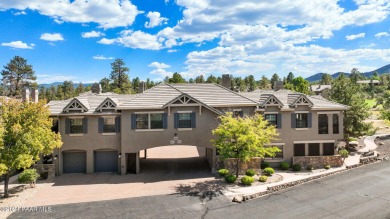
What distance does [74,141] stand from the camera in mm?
28203

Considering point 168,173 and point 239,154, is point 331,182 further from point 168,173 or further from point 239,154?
point 168,173

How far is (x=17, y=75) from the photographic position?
75.4 metres

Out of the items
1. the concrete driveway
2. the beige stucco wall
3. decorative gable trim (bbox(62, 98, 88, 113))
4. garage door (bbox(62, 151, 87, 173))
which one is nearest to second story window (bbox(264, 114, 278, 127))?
the concrete driveway

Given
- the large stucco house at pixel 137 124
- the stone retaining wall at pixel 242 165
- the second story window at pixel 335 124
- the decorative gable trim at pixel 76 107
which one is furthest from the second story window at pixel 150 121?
the second story window at pixel 335 124

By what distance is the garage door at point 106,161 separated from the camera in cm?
2898

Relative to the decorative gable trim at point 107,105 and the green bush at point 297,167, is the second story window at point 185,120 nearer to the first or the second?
the decorative gable trim at point 107,105

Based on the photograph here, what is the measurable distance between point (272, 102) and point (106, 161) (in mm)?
19245

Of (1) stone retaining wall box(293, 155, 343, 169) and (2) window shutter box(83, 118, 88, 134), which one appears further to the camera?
(1) stone retaining wall box(293, 155, 343, 169)

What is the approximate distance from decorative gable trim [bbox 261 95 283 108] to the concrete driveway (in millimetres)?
9734

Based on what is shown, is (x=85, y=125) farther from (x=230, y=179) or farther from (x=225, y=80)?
(x=225, y=80)

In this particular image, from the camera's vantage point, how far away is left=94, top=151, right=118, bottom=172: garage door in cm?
2898

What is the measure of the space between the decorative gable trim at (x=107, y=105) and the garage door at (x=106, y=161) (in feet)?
15.7

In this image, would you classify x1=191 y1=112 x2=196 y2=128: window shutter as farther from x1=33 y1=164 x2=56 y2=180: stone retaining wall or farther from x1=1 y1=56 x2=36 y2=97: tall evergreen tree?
x1=1 y1=56 x2=36 y2=97: tall evergreen tree

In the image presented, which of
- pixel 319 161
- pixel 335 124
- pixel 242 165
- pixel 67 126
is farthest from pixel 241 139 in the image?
pixel 67 126
